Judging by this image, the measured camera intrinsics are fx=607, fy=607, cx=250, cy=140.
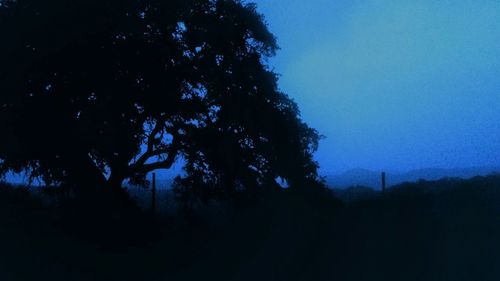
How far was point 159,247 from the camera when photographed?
44.0ft

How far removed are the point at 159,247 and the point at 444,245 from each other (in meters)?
6.35

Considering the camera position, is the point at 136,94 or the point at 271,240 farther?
the point at 136,94

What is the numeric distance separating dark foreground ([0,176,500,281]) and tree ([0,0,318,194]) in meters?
1.24

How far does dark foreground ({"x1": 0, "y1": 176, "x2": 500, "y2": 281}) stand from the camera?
9.64 m

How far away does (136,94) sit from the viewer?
50.9 ft

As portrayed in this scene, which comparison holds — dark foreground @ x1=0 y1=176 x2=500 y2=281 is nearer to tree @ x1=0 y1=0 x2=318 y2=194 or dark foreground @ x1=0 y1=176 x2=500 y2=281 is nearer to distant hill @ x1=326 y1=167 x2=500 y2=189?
tree @ x1=0 y1=0 x2=318 y2=194

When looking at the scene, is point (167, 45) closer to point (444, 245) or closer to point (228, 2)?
point (228, 2)

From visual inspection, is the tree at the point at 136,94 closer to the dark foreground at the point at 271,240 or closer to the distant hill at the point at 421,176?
the dark foreground at the point at 271,240

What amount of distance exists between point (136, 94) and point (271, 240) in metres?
5.70

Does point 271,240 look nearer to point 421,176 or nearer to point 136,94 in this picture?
point 136,94

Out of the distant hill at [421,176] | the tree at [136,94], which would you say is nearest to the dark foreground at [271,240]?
the tree at [136,94]

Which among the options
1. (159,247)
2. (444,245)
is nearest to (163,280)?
(159,247)

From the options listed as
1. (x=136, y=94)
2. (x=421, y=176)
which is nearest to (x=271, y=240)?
(x=136, y=94)

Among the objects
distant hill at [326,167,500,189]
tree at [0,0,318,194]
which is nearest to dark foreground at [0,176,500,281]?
tree at [0,0,318,194]
